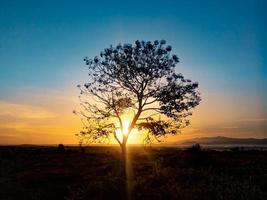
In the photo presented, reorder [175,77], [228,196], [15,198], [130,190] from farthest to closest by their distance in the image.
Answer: [175,77] → [15,198] → [130,190] → [228,196]

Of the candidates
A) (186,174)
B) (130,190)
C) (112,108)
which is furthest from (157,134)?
(130,190)

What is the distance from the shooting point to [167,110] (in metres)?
27.6

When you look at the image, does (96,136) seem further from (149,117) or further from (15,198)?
(15,198)

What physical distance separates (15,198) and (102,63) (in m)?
12.2

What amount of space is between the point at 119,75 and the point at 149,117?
4193mm

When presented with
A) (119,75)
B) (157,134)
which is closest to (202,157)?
(157,134)

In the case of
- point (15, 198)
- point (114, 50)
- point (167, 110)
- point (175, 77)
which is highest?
point (114, 50)

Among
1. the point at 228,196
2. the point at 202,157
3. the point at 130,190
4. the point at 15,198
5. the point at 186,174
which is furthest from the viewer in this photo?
the point at 202,157

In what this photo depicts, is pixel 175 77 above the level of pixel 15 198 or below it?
above

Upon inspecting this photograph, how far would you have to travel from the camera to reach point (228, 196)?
44.5ft

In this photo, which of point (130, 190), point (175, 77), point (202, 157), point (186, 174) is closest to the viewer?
point (130, 190)

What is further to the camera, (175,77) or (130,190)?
(175,77)

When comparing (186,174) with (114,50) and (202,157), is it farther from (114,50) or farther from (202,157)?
(202,157)

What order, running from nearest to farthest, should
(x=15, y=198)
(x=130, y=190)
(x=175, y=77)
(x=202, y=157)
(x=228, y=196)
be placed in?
(x=228, y=196) → (x=130, y=190) → (x=15, y=198) → (x=175, y=77) → (x=202, y=157)
